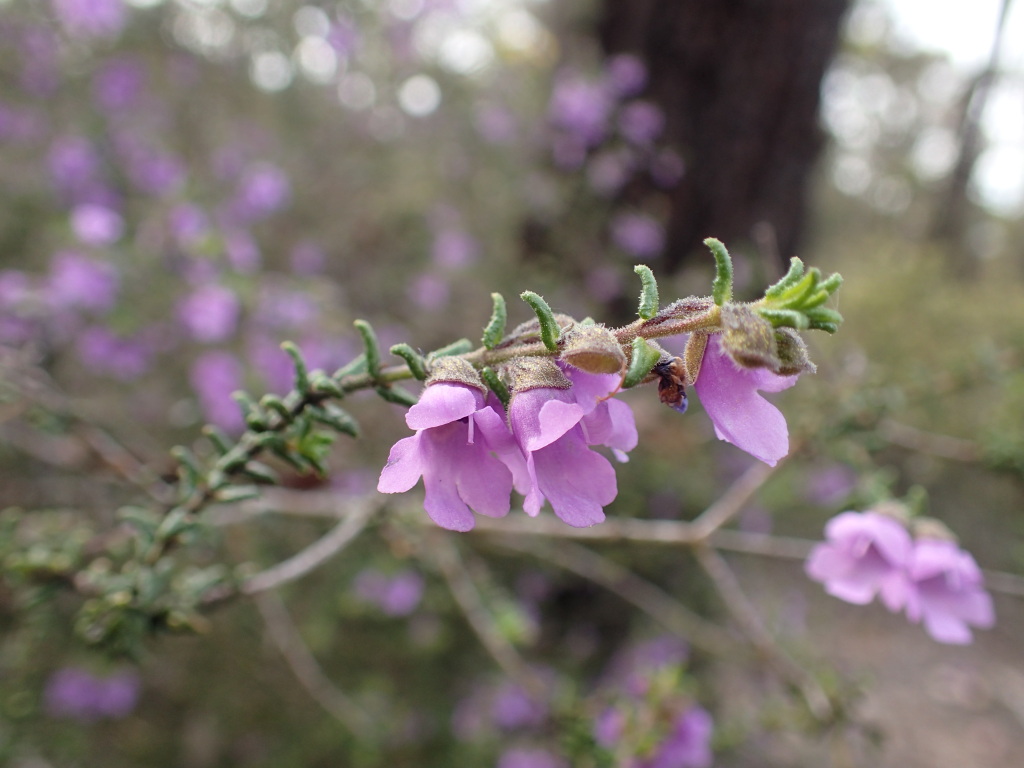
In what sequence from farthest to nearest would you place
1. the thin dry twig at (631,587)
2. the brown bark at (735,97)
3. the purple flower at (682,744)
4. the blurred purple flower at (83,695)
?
the brown bark at (735,97) → the blurred purple flower at (83,695) → the thin dry twig at (631,587) → the purple flower at (682,744)

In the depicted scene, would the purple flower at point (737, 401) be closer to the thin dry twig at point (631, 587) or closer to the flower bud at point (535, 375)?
the flower bud at point (535, 375)

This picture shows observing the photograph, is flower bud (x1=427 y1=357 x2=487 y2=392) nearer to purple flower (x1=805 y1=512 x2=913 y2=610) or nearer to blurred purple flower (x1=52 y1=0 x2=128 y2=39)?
purple flower (x1=805 y1=512 x2=913 y2=610)

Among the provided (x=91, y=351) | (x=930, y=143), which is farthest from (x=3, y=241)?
(x=930, y=143)

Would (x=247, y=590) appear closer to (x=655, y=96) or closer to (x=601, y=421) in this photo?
(x=601, y=421)

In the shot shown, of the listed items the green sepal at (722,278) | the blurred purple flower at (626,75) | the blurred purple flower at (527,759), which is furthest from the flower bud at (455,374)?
the blurred purple flower at (626,75)

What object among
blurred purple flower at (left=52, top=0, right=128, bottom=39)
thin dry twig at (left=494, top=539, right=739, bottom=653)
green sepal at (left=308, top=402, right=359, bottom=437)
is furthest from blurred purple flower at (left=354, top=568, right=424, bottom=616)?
blurred purple flower at (left=52, top=0, right=128, bottom=39)

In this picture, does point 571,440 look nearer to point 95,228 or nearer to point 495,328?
point 495,328

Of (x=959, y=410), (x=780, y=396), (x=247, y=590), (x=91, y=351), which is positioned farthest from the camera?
(x=959, y=410)
